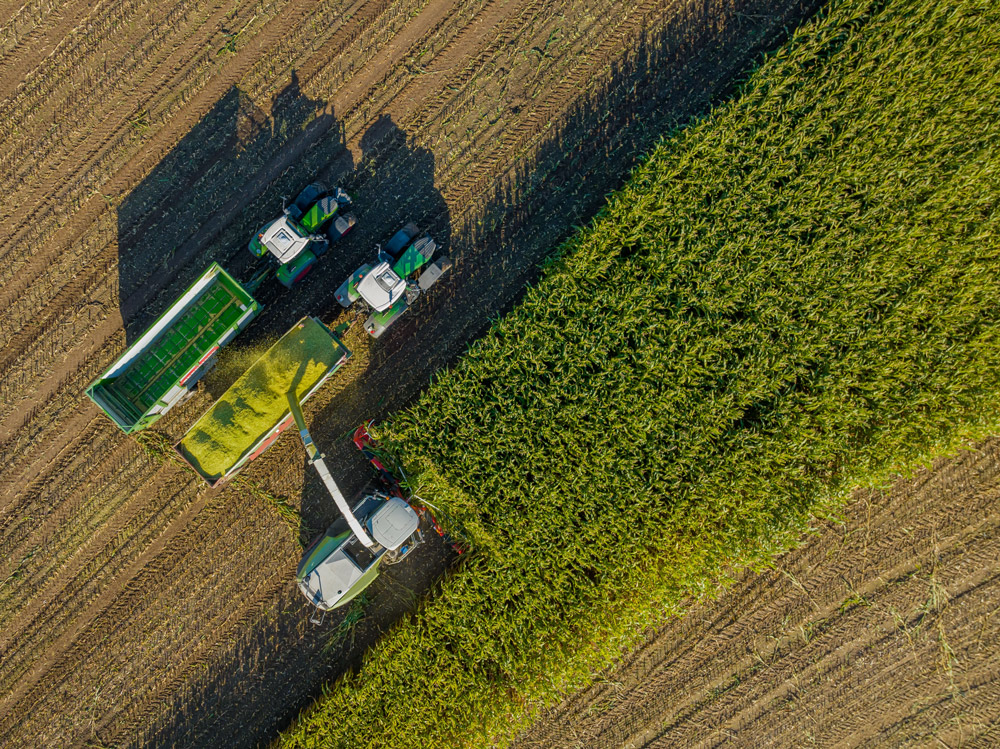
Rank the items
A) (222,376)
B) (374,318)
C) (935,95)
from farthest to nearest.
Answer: (222,376), (374,318), (935,95)

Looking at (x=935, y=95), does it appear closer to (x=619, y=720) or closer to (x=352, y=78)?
(x=352, y=78)

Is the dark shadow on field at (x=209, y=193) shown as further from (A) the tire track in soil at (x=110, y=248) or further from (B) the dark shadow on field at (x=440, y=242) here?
(B) the dark shadow on field at (x=440, y=242)

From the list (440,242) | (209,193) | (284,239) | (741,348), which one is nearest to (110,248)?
(209,193)

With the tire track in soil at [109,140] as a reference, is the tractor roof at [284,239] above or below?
below

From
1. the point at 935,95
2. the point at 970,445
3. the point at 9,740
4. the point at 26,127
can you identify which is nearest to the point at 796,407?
the point at 970,445

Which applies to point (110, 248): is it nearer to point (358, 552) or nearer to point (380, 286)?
point (380, 286)

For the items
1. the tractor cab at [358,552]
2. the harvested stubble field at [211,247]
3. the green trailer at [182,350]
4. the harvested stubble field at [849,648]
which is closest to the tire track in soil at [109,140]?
the harvested stubble field at [211,247]

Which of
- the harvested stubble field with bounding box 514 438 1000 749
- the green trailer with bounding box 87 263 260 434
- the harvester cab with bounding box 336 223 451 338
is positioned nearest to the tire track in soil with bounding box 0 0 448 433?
the green trailer with bounding box 87 263 260 434

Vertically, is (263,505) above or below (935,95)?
above
